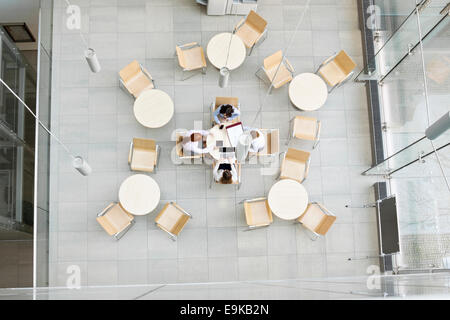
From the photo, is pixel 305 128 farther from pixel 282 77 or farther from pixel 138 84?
pixel 138 84

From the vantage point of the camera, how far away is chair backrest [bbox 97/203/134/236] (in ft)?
22.6

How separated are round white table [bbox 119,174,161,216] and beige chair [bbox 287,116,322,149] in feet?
8.23

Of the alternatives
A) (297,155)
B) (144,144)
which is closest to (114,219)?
(144,144)

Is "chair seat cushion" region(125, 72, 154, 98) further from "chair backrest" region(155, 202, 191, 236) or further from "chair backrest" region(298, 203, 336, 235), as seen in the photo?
"chair backrest" region(298, 203, 336, 235)

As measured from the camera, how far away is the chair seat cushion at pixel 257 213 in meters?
7.03

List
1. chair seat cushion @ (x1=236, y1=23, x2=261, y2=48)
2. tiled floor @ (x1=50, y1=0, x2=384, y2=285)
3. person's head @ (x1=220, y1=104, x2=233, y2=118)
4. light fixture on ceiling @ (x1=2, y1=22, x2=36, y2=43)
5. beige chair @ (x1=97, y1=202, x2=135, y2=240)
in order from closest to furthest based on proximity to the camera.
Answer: person's head @ (x1=220, y1=104, x2=233, y2=118) < beige chair @ (x1=97, y1=202, x2=135, y2=240) < tiled floor @ (x1=50, y1=0, x2=384, y2=285) < chair seat cushion @ (x1=236, y1=23, x2=261, y2=48) < light fixture on ceiling @ (x1=2, y1=22, x2=36, y2=43)

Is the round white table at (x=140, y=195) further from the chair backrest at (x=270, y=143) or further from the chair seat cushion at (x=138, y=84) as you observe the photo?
the chair backrest at (x=270, y=143)

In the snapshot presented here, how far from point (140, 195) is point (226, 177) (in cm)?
136

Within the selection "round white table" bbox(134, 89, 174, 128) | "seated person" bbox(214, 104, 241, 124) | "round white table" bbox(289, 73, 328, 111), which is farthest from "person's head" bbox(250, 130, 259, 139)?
"round white table" bbox(134, 89, 174, 128)

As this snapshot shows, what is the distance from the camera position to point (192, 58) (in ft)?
24.7

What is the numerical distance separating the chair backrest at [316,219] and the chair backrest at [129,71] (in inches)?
145

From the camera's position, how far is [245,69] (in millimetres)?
7812

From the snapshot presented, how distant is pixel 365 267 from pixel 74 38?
6476mm
